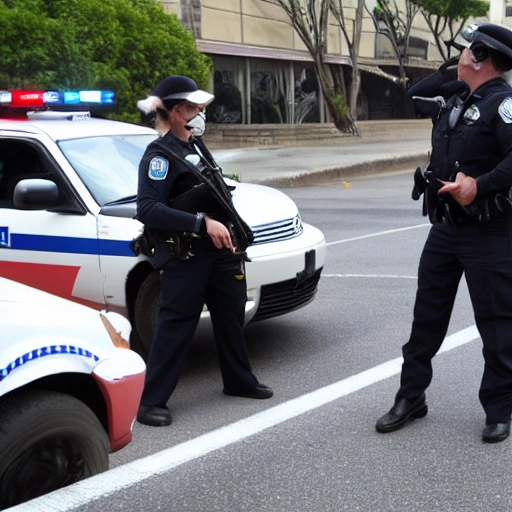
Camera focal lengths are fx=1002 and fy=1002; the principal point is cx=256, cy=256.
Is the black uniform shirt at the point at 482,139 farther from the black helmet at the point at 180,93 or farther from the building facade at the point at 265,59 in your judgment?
the building facade at the point at 265,59

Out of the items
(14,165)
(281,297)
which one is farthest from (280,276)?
(14,165)

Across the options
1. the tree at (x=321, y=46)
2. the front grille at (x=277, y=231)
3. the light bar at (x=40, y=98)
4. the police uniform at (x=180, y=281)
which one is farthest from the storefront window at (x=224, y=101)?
the police uniform at (x=180, y=281)

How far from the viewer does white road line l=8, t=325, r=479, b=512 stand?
3.70 metres

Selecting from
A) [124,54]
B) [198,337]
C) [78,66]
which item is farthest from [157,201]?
[124,54]

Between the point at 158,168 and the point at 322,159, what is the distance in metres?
17.9

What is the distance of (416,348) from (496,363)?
414mm

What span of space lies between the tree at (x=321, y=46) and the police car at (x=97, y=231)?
22957 millimetres

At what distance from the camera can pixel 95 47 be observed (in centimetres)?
1705

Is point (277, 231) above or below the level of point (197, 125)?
below

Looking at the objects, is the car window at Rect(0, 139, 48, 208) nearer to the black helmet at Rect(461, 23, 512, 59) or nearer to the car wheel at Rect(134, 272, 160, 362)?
the car wheel at Rect(134, 272, 160, 362)

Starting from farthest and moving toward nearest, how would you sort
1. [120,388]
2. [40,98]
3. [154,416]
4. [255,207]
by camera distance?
[40,98] → [255,207] → [154,416] → [120,388]

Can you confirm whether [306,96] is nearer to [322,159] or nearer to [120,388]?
[322,159]

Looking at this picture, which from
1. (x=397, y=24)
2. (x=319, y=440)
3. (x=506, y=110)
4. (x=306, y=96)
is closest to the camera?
(x=506, y=110)

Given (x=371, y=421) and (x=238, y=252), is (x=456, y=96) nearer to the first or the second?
(x=238, y=252)
